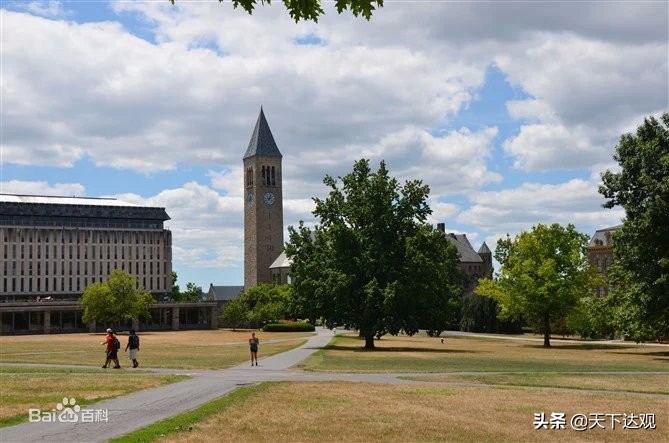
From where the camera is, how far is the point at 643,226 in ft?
145

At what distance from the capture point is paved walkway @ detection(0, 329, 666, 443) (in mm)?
15102

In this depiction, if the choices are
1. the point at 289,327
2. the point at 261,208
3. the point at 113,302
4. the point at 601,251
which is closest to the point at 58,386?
the point at 113,302

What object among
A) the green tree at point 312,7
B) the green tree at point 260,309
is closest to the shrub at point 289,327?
the green tree at point 260,309

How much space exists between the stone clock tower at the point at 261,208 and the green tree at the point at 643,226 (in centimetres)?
11599

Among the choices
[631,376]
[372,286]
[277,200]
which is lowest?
[631,376]

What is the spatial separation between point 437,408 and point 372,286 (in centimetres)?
3317

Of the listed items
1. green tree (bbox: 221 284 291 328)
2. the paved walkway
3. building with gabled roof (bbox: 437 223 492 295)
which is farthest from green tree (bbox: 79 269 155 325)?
building with gabled roof (bbox: 437 223 492 295)

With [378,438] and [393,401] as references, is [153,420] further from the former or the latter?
[393,401]

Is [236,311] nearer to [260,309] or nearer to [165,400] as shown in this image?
[260,309]

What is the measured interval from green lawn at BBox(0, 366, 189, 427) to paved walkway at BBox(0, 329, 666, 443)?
0.81 metres

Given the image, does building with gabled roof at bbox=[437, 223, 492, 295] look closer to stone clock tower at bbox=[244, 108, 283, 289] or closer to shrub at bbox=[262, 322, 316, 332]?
stone clock tower at bbox=[244, 108, 283, 289]

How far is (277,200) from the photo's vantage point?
6521 inches

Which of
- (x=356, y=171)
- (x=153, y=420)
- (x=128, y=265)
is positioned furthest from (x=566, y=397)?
(x=128, y=265)

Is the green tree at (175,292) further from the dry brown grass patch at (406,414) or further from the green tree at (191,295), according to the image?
the dry brown grass patch at (406,414)
